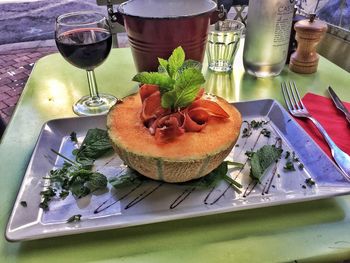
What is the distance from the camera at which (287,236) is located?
0.46 m

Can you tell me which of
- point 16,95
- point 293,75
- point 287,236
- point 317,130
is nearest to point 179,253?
point 287,236

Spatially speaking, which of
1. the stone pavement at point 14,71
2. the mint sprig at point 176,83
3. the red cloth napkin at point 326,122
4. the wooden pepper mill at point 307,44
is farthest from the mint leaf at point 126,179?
the stone pavement at point 14,71

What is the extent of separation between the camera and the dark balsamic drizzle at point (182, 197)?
0.50m

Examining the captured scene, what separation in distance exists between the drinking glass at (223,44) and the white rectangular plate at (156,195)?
0.36m

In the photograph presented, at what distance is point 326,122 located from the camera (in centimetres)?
70

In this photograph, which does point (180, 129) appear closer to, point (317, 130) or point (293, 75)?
point (317, 130)

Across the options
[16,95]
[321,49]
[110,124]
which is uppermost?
[110,124]

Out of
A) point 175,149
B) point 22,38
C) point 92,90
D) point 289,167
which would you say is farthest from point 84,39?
point 22,38

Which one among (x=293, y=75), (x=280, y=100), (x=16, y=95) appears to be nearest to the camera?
(x=280, y=100)

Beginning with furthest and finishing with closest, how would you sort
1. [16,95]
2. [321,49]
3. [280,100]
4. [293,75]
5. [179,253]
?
[16,95]
[321,49]
[293,75]
[280,100]
[179,253]

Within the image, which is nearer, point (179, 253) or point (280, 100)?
point (179, 253)

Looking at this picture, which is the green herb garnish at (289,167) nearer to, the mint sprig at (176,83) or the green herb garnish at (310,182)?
the green herb garnish at (310,182)

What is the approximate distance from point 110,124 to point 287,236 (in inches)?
11.7

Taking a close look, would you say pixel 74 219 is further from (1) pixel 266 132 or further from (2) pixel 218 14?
(2) pixel 218 14
